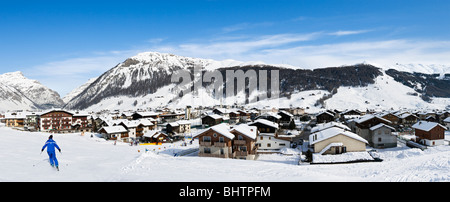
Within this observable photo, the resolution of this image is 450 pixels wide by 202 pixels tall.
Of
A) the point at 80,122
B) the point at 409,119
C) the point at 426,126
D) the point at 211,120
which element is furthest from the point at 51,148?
the point at 409,119

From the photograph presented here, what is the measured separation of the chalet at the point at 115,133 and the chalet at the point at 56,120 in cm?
2189

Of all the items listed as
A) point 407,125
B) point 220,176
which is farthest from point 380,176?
point 407,125

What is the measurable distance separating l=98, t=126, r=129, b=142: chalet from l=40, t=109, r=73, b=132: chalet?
21.9 meters

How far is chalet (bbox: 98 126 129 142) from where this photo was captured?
164ft

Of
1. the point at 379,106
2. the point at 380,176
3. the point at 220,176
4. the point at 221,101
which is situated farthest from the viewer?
the point at 221,101

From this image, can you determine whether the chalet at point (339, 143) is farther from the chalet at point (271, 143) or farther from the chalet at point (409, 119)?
the chalet at point (409, 119)

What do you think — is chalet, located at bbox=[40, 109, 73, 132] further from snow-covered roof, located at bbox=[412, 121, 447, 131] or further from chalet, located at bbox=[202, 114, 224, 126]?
snow-covered roof, located at bbox=[412, 121, 447, 131]

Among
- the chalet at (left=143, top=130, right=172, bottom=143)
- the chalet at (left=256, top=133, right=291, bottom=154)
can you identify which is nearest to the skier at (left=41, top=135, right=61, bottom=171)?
the chalet at (left=256, top=133, right=291, bottom=154)

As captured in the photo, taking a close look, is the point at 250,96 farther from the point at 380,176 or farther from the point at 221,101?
the point at 380,176

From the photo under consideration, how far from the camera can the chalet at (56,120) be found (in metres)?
66.0

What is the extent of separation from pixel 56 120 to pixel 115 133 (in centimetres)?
2885
